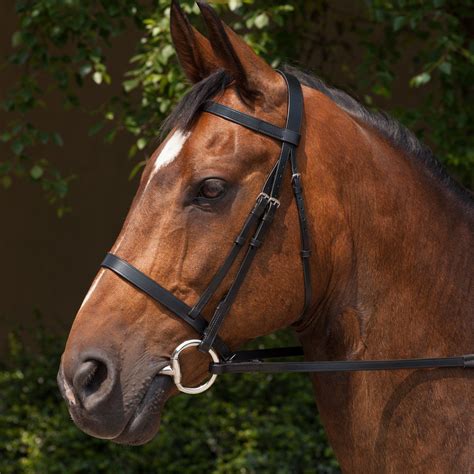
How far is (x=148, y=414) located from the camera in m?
2.08

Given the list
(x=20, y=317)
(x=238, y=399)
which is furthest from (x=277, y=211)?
(x=20, y=317)

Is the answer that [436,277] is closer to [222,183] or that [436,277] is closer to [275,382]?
[222,183]

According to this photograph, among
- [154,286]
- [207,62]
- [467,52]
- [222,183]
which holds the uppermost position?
[207,62]

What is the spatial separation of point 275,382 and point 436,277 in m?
3.48

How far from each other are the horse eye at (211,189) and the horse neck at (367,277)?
22cm

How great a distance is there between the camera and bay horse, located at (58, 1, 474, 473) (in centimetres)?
207

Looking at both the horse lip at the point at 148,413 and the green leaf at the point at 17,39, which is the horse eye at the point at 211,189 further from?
the green leaf at the point at 17,39

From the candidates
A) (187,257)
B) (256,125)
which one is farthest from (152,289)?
(256,125)

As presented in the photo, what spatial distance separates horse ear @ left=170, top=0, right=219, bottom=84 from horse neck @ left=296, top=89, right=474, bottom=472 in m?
0.29

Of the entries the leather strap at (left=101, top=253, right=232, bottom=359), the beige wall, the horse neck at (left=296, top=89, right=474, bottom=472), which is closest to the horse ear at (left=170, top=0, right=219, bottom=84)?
the horse neck at (left=296, top=89, right=474, bottom=472)

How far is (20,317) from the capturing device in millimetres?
6348

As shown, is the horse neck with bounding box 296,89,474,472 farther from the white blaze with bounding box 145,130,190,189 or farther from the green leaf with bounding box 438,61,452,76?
the green leaf with bounding box 438,61,452,76

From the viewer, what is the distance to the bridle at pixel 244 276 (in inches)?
82.3

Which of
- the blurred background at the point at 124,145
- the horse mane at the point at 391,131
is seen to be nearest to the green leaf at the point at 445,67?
the blurred background at the point at 124,145
